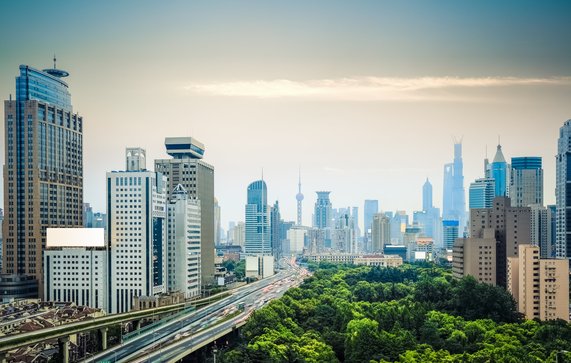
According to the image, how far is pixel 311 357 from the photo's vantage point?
117ft

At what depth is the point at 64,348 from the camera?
3844cm

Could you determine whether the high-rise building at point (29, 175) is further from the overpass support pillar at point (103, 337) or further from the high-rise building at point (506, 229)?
the high-rise building at point (506, 229)

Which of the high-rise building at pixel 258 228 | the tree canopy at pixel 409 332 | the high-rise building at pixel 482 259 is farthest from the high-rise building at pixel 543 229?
the high-rise building at pixel 258 228

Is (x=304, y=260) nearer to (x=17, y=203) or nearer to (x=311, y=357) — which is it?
(x=17, y=203)

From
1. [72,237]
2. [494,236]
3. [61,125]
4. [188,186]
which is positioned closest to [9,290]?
[72,237]

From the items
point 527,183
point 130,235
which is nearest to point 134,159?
point 130,235

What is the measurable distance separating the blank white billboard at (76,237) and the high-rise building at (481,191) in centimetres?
11149

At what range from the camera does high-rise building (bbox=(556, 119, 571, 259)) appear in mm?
99375

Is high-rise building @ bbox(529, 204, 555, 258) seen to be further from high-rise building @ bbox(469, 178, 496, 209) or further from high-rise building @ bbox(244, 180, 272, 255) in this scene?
high-rise building @ bbox(244, 180, 272, 255)

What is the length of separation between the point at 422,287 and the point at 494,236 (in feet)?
39.6

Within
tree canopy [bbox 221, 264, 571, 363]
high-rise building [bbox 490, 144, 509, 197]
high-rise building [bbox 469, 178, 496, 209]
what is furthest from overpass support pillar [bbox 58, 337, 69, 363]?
high-rise building [bbox 490, 144, 509, 197]

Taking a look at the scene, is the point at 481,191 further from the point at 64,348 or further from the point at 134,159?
the point at 64,348

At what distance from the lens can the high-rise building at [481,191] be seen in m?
160

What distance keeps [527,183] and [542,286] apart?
279ft
